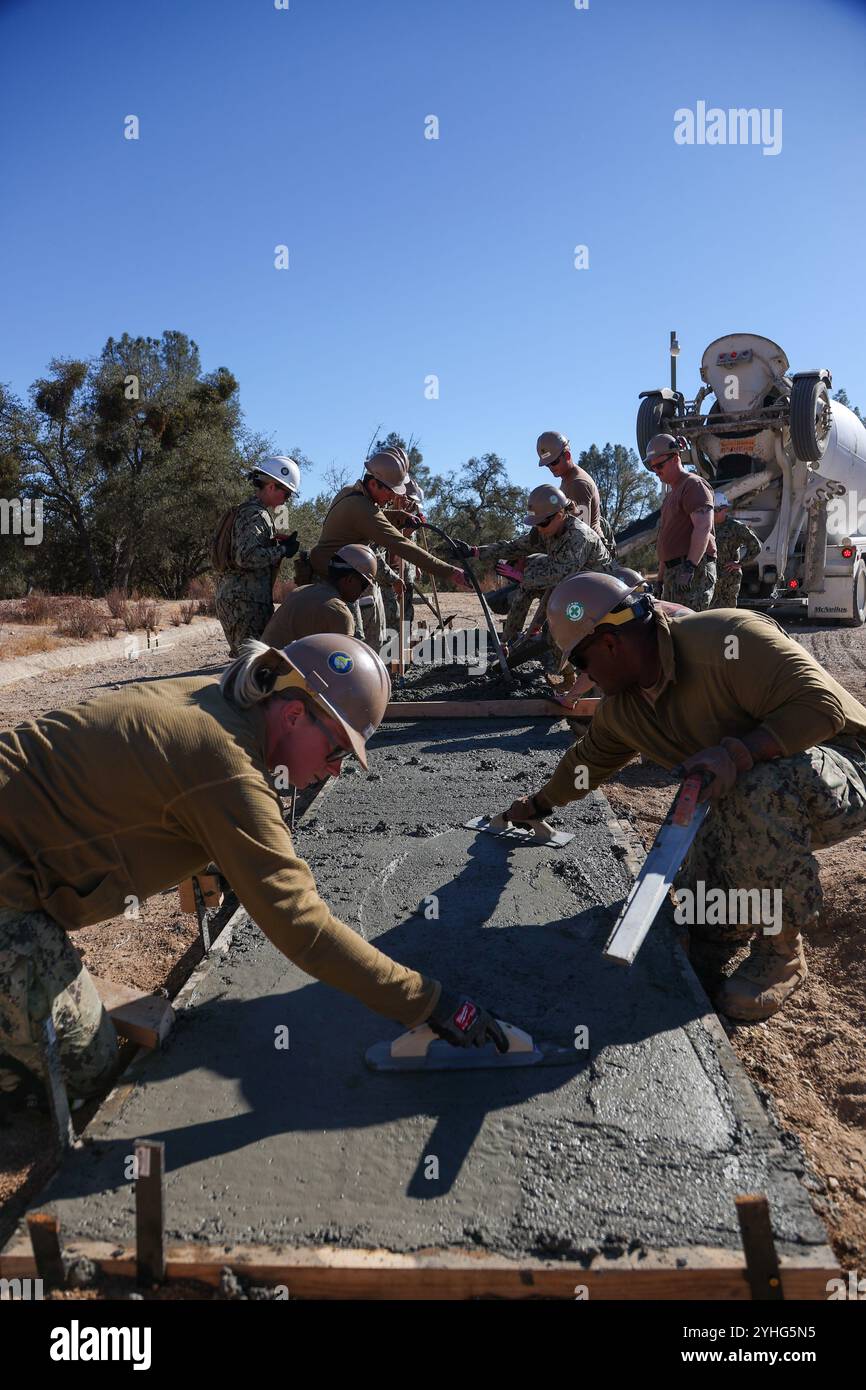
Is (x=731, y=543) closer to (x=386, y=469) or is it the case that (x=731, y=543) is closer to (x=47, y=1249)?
(x=386, y=469)

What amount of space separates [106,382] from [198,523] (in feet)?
12.2

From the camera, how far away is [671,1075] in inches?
94.5

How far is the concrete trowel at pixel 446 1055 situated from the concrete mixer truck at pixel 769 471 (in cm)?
886

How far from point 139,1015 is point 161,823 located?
76 centimetres

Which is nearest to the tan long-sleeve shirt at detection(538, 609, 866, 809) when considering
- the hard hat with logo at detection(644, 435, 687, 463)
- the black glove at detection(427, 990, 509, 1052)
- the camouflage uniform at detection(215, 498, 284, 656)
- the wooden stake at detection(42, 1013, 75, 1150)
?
the black glove at detection(427, 990, 509, 1052)

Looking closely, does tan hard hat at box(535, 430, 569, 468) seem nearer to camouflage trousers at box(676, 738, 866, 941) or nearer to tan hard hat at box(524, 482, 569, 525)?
tan hard hat at box(524, 482, 569, 525)

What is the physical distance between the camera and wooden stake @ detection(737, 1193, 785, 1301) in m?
1.62

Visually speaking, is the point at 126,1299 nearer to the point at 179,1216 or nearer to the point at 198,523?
the point at 179,1216

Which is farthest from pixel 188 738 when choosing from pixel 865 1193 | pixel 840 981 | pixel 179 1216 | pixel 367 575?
pixel 367 575

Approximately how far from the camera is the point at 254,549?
19.4 ft

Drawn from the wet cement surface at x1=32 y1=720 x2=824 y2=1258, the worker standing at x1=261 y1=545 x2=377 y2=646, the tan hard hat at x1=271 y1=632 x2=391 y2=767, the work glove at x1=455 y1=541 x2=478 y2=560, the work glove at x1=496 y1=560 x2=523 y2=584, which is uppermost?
the work glove at x1=455 y1=541 x2=478 y2=560

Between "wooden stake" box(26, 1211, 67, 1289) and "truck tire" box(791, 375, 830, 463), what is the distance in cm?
1015

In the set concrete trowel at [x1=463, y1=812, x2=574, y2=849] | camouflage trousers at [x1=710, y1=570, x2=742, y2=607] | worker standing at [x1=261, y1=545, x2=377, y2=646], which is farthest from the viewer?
camouflage trousers at [x1=710, y1=570, x2=742, y2=607]

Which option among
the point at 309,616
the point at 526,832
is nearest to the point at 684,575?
the point at 309,616
